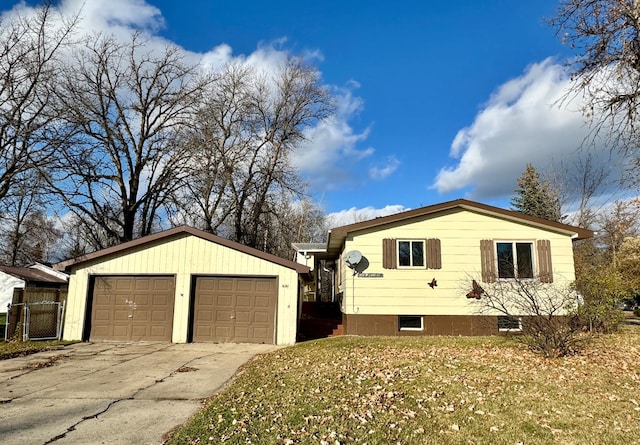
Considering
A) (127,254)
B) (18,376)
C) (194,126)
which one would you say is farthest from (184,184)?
(18,376)

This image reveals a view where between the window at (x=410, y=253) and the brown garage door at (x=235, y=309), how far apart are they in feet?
14.1

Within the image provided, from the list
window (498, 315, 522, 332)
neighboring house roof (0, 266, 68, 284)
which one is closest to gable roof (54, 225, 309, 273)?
neighboring house roof (0, 266, 68, 284)

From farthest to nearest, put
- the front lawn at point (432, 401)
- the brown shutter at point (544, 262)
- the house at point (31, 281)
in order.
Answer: the house at point (31, 281) < the brown shutter at point (544, 262) < the front lawn at point (432, 401)

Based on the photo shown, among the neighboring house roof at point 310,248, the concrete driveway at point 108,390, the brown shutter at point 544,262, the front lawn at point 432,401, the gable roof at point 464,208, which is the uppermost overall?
the gable roof at point 464,208

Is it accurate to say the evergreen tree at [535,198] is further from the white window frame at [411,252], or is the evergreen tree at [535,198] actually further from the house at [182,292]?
the house at [182,292]

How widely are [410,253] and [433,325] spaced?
243 cm

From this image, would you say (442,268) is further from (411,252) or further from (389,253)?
(389,253)

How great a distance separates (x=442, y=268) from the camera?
13117 millimetres

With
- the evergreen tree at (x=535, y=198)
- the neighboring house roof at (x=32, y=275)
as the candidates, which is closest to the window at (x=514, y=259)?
the evergreen tree at (x=535, y=198)

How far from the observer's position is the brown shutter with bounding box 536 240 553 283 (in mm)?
12844

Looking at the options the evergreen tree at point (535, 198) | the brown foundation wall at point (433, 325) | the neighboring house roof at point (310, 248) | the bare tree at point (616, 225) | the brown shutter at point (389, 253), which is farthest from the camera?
the evergreen tree at point (535, 198)

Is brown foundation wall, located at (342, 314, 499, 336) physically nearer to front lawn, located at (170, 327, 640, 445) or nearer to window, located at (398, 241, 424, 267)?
window, located at (398, 241, 424, 267)

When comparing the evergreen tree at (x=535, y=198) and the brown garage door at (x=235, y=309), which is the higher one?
the evergreen tree at (x=535, y=198)

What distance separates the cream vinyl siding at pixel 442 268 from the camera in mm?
13023
